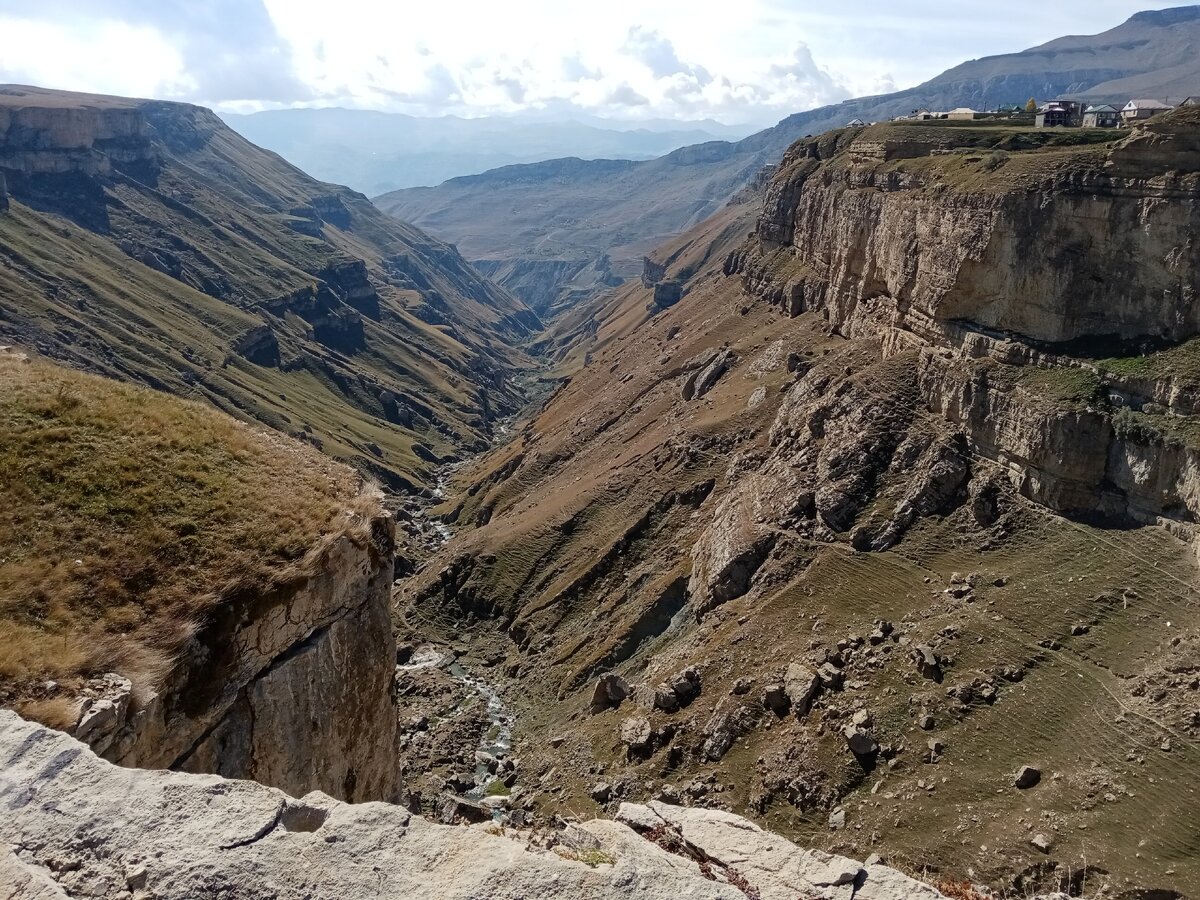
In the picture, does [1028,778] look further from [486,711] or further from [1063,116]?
[1063,116]

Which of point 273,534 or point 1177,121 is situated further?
A: point 1177,121

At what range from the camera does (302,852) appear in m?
11.2

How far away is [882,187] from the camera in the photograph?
81.6m

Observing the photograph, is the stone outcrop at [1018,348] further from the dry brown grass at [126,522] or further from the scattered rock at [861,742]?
the dry brown grass at [126,522]

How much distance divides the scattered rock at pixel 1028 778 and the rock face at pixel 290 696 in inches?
1142

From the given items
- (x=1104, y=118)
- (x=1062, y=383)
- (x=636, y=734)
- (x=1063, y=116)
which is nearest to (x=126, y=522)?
(x=636, y=734)

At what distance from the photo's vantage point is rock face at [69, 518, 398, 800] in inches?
666

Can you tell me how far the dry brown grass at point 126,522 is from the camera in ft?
55.0

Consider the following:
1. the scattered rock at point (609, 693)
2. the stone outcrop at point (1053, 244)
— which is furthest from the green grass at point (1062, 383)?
the scattered rock at point (609, 693)

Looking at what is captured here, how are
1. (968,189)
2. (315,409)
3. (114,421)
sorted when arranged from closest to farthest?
(114,421), (968,189), (315,409)

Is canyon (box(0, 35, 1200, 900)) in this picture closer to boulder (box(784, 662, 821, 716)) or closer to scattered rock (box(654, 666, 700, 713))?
boulder (box(784, 662, 821, 716))

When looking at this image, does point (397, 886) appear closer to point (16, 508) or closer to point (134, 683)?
point (134, 683)

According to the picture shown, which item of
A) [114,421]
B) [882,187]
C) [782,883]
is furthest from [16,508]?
[882,187]

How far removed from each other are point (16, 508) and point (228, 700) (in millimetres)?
6797
